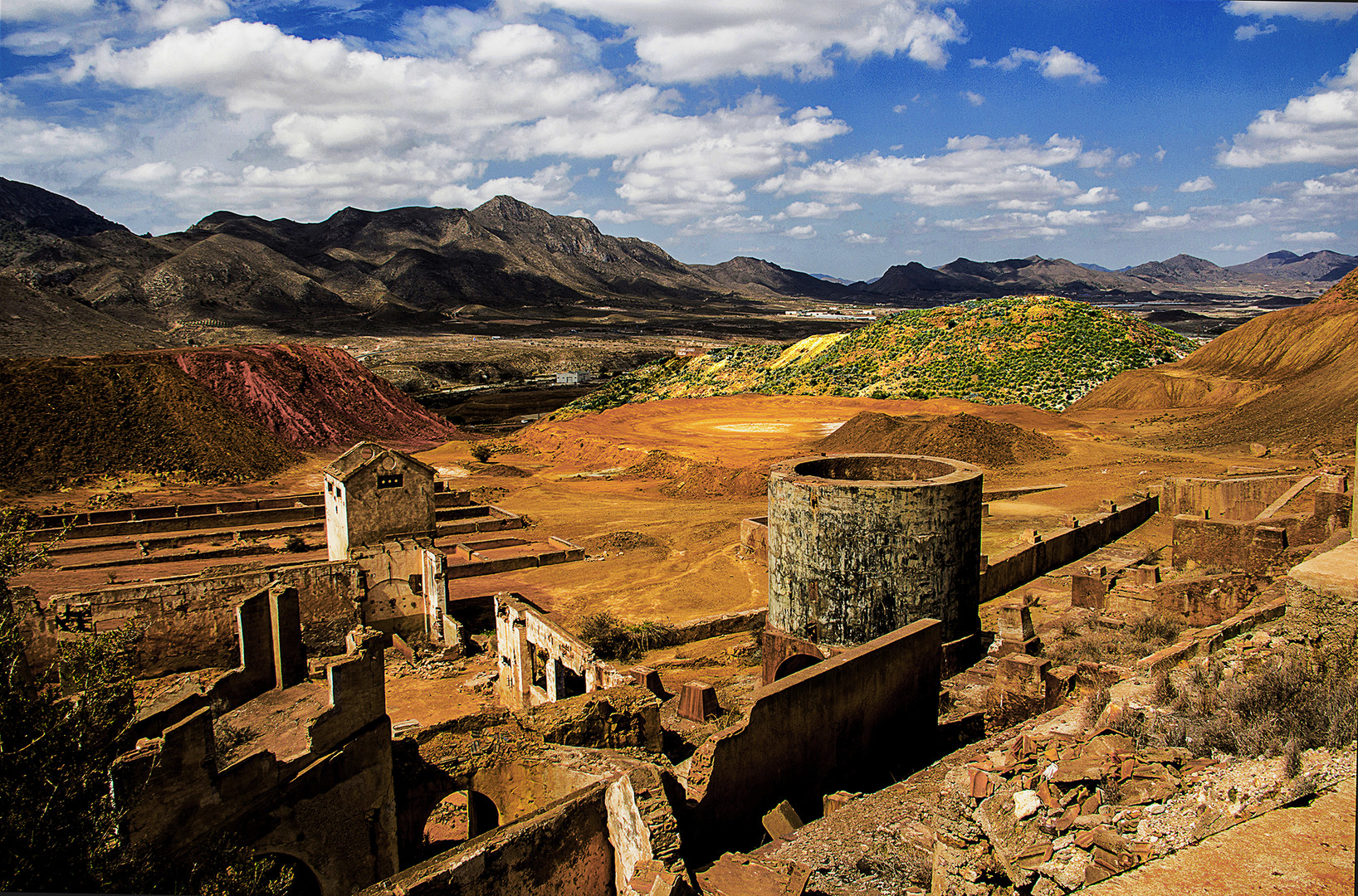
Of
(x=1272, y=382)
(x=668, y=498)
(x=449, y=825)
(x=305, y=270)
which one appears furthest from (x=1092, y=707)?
(x=305, y=270)

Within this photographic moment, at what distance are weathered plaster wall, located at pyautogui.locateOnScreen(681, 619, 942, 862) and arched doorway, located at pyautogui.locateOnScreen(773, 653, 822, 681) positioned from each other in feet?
1.93

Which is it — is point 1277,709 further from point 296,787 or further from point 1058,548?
point 1058,548

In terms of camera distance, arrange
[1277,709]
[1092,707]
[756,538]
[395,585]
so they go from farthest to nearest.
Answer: [756,538] < [395,585] < [1092,707] < [1277,709]

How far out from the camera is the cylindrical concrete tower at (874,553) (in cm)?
939

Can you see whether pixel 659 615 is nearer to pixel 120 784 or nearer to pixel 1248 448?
pixel 120 784

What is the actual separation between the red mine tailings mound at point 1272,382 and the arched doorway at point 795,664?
2768 cm

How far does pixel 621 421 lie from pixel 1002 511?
26.0m

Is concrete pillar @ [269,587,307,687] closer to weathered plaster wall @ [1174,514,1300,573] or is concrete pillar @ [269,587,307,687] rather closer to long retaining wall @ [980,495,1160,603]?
long retaining wall @ [980,495,1160,603]

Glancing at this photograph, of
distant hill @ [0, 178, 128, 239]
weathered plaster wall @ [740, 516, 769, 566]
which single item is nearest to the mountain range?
distant hill @ [0, 178, 128, 239]

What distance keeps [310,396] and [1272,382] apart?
5312 centimetres

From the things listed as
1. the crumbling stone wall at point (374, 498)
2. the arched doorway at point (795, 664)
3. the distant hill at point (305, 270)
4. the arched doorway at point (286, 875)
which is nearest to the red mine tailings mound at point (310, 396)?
the distant hill at point (305, 270)

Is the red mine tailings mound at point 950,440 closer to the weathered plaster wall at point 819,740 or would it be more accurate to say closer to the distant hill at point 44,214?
the weathered plaster wall at point 819,740

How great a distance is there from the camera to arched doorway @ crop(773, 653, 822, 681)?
29.6ft

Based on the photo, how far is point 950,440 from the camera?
31359 millimetres
